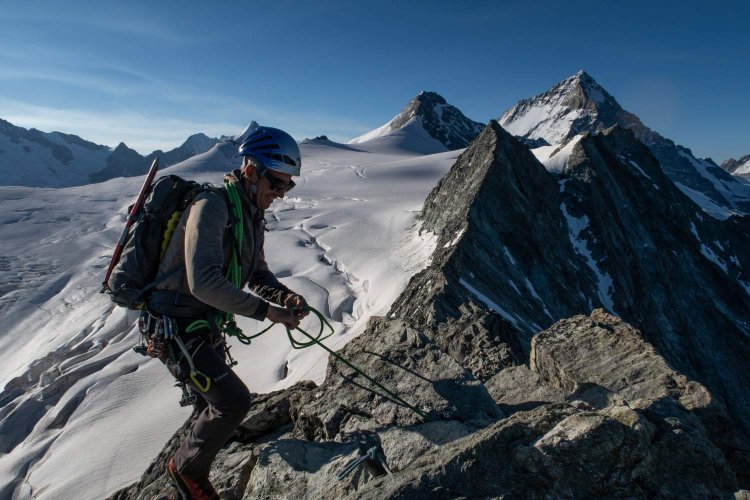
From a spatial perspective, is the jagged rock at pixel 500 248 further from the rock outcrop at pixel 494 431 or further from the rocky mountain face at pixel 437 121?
the rocky mountain face at pixel 437 121

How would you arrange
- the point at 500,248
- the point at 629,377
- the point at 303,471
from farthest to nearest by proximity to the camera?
the point at 500,248
the point at 629,377
the point at 303,471

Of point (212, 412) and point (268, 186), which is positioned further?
point (268, 186)

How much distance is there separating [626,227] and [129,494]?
4925 cm

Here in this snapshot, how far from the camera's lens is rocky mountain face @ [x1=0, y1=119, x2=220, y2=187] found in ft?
569

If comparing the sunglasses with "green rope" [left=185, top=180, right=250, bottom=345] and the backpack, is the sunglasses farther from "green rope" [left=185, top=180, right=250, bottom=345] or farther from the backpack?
the backpack

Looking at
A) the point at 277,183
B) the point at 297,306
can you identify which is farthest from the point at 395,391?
the point at 277,183

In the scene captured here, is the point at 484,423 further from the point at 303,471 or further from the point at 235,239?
the point at 235,239

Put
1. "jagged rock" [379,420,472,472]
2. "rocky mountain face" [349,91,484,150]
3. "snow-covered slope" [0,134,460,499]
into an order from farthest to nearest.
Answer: "rocky mountain face" [349,91,484,150]
"snow-covered slope" [0,134,460,499]
"jagged rock" [379,420,472,472]

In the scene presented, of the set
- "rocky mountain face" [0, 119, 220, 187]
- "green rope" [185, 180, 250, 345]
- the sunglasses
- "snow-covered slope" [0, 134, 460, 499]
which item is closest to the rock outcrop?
"green rope" [185, 180, 250, 345]

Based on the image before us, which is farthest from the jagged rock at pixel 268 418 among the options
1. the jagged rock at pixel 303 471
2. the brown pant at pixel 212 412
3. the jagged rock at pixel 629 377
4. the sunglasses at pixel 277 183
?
the jagged rock at pixel 629 377

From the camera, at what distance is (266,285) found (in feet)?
16.9

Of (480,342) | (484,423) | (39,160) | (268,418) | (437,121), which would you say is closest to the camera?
(484,423)

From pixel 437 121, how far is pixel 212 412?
15371cm

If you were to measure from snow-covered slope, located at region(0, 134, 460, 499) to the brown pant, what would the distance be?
14.8 metres
